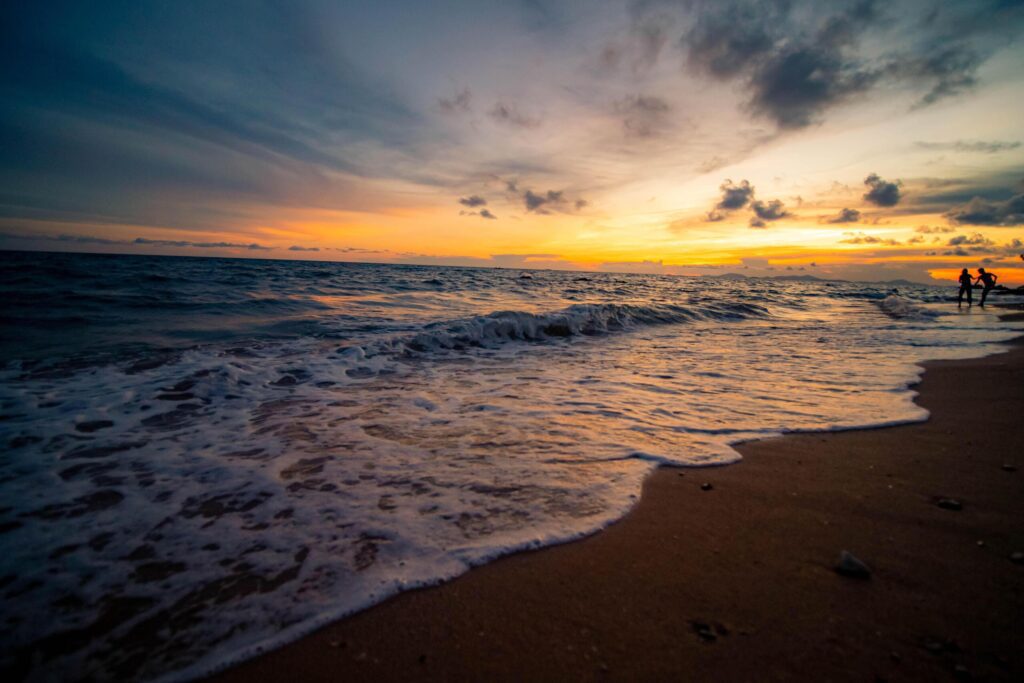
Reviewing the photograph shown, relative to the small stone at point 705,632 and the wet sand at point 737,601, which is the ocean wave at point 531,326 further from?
the small stone at point 705,632

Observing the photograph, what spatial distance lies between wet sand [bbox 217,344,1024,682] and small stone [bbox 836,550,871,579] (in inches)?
1.4

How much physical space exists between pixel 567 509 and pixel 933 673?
5.53 ft

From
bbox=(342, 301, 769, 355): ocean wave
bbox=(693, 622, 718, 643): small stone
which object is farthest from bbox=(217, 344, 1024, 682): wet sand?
bbox=(342, 301, 769, 355): ocean wave

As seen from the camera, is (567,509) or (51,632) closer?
(51,632)

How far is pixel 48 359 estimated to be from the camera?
693cm

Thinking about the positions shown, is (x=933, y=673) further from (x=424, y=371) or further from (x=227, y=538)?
(x=424, y=371)

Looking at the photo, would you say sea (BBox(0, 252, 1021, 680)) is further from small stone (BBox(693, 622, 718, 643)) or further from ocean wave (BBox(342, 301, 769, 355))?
small stone (BBox(693, 622, 718, 643))

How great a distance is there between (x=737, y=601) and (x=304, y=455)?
11.0ft

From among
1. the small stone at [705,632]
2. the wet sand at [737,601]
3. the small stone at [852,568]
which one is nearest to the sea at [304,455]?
the wet sand at [737,601]

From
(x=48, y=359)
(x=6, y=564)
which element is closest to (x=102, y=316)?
(x=48, y=359)

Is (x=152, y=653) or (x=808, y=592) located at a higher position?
(x=808, y=592)

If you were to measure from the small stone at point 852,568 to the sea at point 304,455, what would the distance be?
1128 mm

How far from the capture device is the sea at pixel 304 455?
1974mm

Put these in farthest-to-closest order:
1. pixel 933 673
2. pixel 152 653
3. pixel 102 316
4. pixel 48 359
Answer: pixel 102 316, pixel 48 359, pixel 152 653, pixel 933 673
